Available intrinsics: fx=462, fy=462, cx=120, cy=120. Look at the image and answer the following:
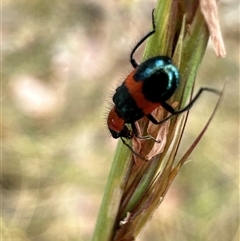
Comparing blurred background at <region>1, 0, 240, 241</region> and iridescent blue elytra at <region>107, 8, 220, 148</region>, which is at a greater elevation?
blurred background at <region>1, 0, 240, 241</region>

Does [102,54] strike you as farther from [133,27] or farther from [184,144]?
[184,144]

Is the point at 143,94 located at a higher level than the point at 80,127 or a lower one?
lower

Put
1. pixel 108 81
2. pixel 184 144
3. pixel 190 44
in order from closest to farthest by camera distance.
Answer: pixel 190 44 → pixel 184 144 → pixel 108 81

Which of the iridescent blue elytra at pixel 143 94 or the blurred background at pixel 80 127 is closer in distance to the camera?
the iridescent blue elytra at pixel 143 94

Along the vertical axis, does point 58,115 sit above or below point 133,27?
below

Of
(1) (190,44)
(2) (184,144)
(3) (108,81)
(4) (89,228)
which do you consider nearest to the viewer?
(1) (190,44)

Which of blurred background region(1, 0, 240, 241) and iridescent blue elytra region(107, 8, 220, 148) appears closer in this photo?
iridescent blue elytra region(107, 8, 220, 148)

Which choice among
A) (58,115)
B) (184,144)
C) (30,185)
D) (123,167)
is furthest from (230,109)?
(123,167)

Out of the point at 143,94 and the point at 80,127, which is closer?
the point at 143,94
